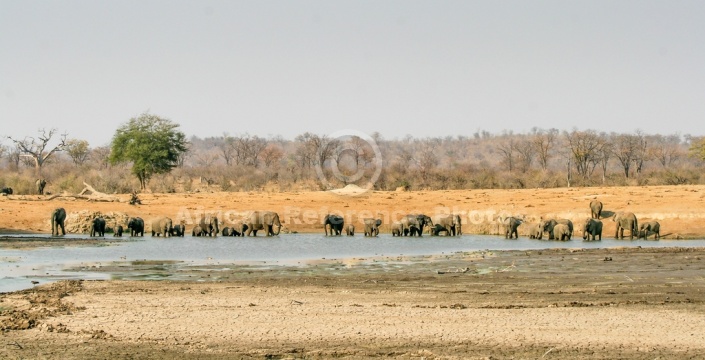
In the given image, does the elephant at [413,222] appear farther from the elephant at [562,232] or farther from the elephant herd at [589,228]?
the elephant at [562,232]

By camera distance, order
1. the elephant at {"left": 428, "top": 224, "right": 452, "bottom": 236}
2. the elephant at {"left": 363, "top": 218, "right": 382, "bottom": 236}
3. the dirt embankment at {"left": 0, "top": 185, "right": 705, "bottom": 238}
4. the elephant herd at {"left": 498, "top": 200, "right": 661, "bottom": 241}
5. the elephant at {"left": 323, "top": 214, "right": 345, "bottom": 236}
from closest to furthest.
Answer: the elephant herd at {"left": 498, "top": 200, "right": 661, "bottom": 241} < the elephant at {"left": 363, "top": 218, "right": 382, "bottom": 236} < the elephant at {"left": 428, "top": 224, "right": 452, "bottom": 236} < the dirt embankment at {"left": 0, "top": 185, "right": 705, "bottom": 238} < the elephant at {"left": 323, "top": 214, "right": 345, "bottom": 236}

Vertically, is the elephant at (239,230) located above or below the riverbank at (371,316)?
above

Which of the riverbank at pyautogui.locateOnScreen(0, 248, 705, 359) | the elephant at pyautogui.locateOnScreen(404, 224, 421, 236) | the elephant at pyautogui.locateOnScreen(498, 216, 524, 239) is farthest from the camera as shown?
the elephant at pyautogui.locateOnScreen(404, 224, 421, 236)

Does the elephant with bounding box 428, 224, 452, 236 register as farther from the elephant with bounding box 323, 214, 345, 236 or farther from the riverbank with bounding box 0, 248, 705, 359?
the riverbank with bounding box 0, 248, 705, 359

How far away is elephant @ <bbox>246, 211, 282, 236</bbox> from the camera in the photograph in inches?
1737

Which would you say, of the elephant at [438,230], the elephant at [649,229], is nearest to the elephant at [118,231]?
the elephant at [438,230]

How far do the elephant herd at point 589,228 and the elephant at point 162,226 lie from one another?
15385 mm

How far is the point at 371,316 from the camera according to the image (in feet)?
48.9

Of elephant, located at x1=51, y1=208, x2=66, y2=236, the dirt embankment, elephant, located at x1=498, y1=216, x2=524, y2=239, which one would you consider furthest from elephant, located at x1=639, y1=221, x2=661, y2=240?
elephant, located at x1=51, y1=208, x2=66, y2=236

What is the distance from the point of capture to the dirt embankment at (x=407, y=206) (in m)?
45.0

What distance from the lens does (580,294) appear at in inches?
699

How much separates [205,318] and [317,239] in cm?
2594

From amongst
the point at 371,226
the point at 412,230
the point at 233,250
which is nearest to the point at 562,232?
the point at 412,230

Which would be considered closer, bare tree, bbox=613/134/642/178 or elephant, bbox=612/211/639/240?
elephant, bbox=612/211/639/240
